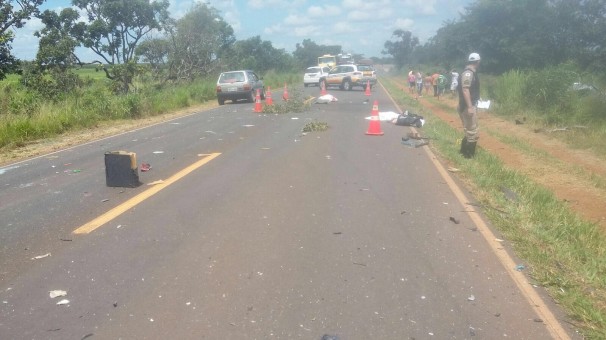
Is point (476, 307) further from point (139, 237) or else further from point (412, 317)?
point (139, 237)

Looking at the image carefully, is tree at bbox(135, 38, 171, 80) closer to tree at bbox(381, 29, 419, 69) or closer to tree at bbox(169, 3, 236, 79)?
tree at bbox(169, 3, 236, 79)

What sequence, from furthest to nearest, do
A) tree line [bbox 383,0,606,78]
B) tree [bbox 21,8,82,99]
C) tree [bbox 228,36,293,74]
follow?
tree [bbox 228,36,293,74]
tree line [bbox 383,0,606,78]
tree [bbox 21,8,82,99]

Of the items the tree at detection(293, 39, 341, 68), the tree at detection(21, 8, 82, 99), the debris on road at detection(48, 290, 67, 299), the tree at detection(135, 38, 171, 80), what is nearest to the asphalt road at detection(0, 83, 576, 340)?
the debris on road at detection(48, 290, 67, 299)

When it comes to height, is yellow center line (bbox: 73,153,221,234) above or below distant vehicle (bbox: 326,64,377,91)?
below

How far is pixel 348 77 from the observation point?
1398 inches

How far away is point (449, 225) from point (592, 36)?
2922cm

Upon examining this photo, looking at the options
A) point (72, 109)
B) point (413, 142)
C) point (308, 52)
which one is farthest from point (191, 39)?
point (308, 52)

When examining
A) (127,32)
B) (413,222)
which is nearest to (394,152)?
(413,222)

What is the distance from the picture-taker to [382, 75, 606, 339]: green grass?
398cm

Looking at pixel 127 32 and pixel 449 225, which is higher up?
pixel 127 32

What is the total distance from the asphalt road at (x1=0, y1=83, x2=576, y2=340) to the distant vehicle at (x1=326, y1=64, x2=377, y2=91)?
26.7 metres

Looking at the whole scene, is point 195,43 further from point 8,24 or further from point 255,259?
point 255,259

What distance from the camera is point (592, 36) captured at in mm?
29844

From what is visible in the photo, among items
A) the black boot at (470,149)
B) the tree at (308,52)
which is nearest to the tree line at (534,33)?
the black boot at (470,149)
